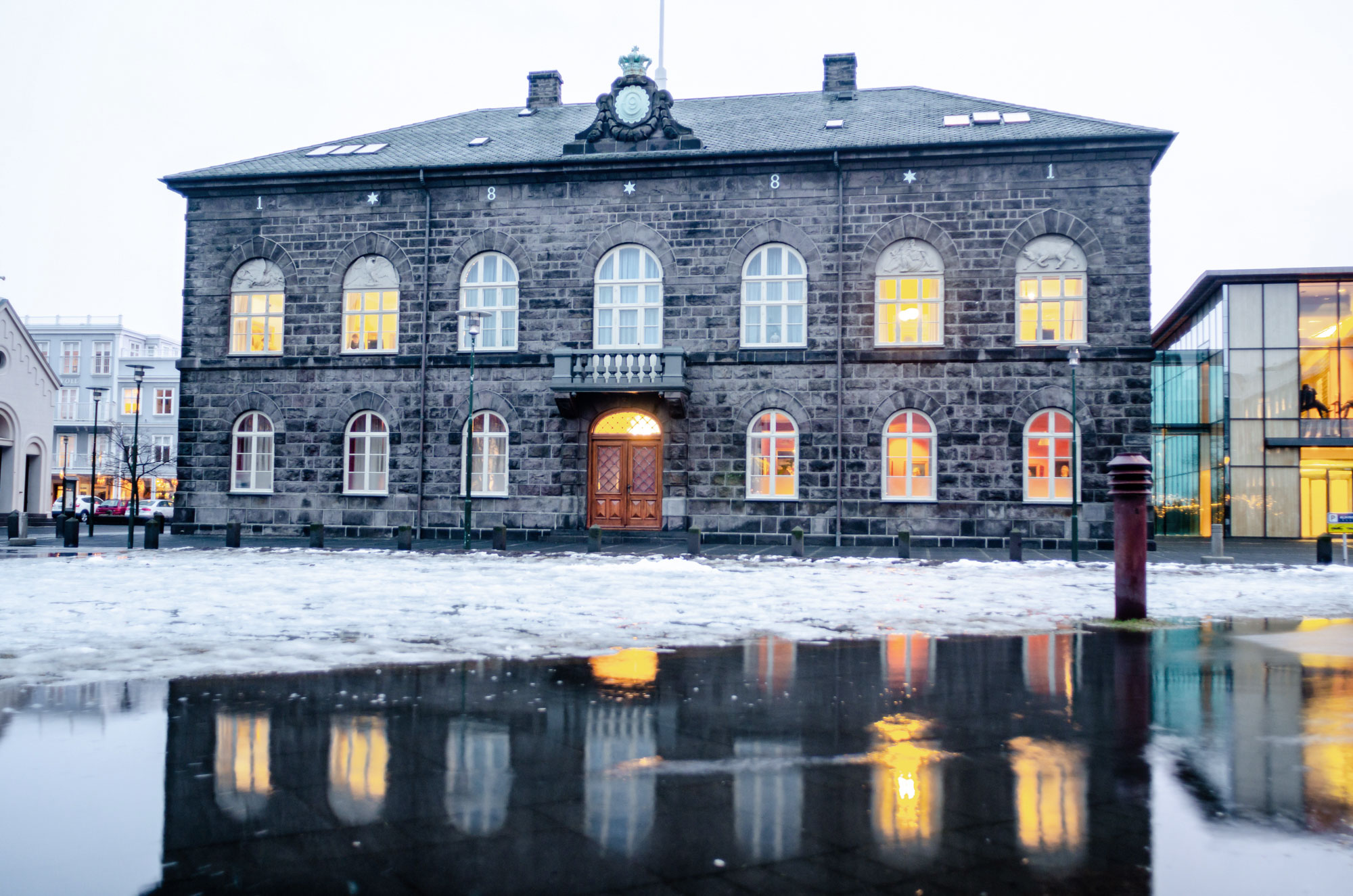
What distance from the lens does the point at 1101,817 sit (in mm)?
4258

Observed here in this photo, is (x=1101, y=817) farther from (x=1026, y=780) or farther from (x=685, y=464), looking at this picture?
(x=685, y=464)

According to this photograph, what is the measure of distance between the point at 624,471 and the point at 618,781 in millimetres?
21707

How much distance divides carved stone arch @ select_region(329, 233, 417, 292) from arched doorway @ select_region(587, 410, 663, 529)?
23.9 ft

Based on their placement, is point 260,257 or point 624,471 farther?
point 260,257

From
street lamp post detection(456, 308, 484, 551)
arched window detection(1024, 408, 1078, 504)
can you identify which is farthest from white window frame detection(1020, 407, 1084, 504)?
street lamp post detection(456, 308, 484, 551)

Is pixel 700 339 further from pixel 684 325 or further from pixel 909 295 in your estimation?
pixel 909 295

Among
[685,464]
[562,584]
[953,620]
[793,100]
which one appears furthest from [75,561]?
[793,100]

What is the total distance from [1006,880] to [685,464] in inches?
879

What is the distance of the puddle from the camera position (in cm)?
369

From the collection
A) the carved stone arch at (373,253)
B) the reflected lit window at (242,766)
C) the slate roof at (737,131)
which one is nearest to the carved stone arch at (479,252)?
the carved stone arch at (373,253)

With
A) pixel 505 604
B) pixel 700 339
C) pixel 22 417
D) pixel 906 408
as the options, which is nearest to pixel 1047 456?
pixel 906 408

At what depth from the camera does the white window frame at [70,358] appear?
74.9m

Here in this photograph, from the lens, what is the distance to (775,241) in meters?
25.9

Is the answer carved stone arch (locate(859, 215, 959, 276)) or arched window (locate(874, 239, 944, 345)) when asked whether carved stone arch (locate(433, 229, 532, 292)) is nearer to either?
carved stone arch (locate(859, 215, 959, 276))
